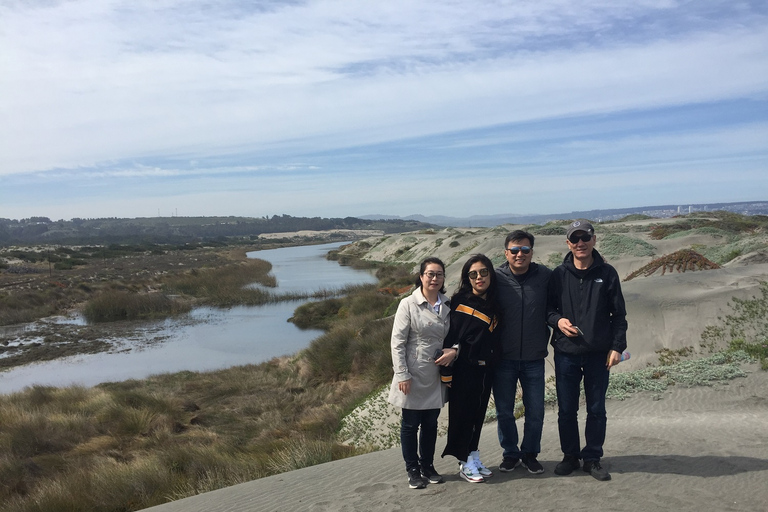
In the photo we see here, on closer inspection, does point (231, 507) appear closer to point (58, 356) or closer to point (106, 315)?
point (58, 356)

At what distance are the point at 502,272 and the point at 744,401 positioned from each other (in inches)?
176

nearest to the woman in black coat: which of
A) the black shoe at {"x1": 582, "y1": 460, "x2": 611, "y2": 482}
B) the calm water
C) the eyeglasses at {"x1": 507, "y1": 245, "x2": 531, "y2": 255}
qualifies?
the eyeglasses at {"x1": 507, "y1": 245, "x2": 531, "y2": 255}

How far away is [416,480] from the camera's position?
4789 mm

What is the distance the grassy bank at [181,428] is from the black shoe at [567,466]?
3.26 m

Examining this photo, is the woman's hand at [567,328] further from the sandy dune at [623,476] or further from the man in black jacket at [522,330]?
the sandy dune at [623,476]

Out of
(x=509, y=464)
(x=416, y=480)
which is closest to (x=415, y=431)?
(x=416, y=480)

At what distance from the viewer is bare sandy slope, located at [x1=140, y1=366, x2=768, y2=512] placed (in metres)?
4.27

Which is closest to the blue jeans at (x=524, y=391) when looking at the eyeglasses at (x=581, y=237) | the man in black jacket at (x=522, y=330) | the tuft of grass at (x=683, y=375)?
the man in black jacket at (x=522, y=330)

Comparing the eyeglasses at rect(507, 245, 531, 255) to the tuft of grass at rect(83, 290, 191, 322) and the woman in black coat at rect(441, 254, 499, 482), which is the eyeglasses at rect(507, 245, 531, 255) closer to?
the woman in black coat at rect(441, 254, 499, 482)

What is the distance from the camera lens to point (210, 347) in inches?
805

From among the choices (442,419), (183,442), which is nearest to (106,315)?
(183,442)

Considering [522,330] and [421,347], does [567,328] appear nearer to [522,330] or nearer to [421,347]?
[522,330]

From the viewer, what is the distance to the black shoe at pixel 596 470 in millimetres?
4574

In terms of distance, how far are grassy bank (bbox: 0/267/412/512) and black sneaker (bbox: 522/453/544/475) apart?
9.84 feet
